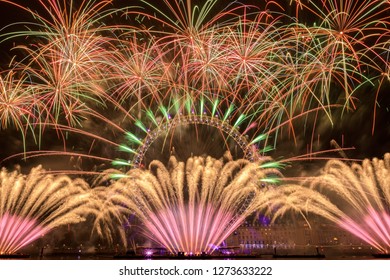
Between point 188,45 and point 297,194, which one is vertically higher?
point 188,45

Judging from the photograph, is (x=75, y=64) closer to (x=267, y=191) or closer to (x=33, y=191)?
(x=33, y=191)

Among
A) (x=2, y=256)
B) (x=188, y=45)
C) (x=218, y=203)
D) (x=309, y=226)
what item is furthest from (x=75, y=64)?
(x=309, y=226)
